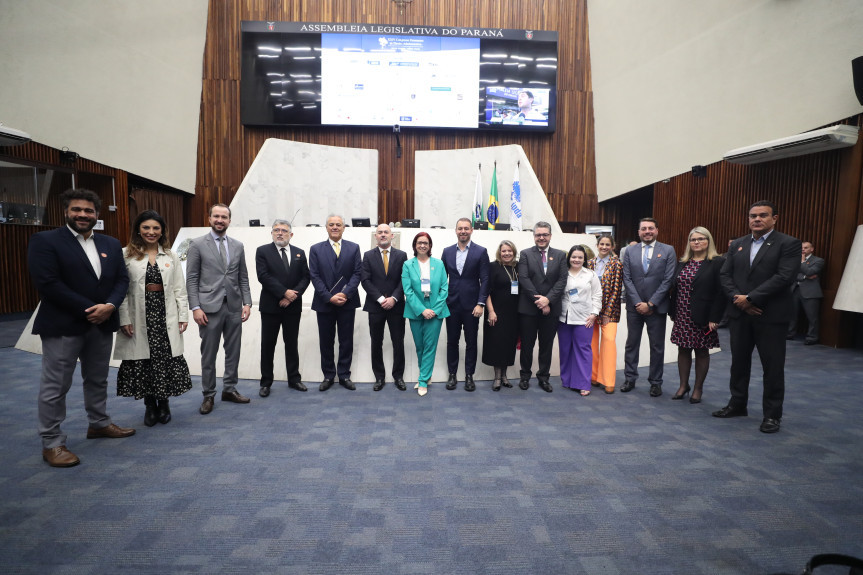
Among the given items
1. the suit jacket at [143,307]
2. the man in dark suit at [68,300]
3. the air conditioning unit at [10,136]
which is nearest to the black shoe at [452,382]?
the suit jacket at [143,307]

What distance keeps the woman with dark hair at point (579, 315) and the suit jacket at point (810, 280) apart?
3.86 meters

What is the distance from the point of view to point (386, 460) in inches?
102

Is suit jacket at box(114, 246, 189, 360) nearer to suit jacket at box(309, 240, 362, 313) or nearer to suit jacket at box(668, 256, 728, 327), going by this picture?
suit jacket at box(309, 240, 362, 313)

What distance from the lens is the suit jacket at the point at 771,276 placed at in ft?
9.98

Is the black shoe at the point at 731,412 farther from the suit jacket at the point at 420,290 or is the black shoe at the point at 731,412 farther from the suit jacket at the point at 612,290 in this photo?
the suit jacket at the point at 420,290

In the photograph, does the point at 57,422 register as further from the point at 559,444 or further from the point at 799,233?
the point at 799,233

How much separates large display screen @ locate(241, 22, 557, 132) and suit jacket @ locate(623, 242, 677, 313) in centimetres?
719

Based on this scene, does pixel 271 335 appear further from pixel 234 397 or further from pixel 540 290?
pixel 540 290

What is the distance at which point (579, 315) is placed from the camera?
4.11 m

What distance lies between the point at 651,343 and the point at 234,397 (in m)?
3.56

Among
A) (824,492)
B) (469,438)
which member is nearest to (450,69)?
(469,438)

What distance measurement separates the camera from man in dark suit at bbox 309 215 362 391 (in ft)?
13.3

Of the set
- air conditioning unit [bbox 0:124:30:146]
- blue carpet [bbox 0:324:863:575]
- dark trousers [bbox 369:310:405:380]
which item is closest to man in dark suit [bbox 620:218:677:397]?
blue carpet [bbox 0:324:863:575]

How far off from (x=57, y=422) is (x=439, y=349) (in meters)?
3.00
